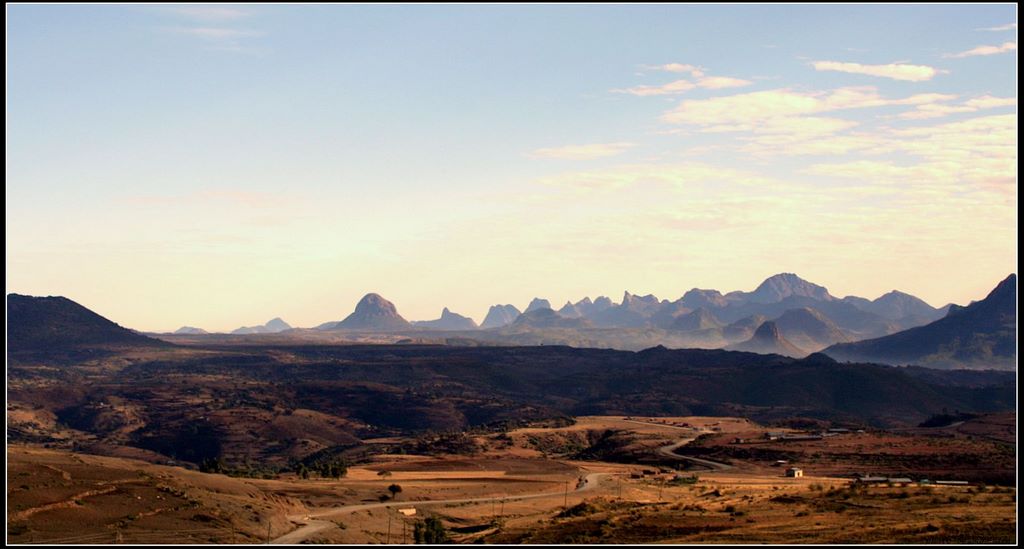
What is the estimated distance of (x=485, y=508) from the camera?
3371 inches

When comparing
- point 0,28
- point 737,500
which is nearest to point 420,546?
point 737,500

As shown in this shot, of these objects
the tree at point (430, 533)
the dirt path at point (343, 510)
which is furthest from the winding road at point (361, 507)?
the tree at point (430, 533)

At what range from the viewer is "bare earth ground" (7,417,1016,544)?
62000 mm

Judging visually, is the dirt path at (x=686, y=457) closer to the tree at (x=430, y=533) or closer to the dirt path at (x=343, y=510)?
the dirt path at (x=343, y=510)

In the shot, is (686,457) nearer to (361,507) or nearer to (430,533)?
(361,507)

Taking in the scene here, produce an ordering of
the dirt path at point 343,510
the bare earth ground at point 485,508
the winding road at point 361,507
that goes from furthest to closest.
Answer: the winding road at point 361,507 < the dirt path at point 343,510 < the bare earth ground at point 485,508

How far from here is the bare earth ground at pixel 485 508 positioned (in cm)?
6200

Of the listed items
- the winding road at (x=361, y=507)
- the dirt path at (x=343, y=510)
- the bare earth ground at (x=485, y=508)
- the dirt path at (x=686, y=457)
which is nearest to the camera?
the bare earth ground at (x=485, y=508)

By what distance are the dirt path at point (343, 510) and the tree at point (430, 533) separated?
5.79 meters

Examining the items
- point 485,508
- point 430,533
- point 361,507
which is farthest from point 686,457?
point 430,533

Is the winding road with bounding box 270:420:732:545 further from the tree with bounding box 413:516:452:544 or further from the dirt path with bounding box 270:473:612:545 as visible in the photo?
the tree with bounding box 413:516:452:544

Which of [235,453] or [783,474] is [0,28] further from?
[235,453]

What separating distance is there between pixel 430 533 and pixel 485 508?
1718 cm

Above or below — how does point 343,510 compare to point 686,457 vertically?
above
